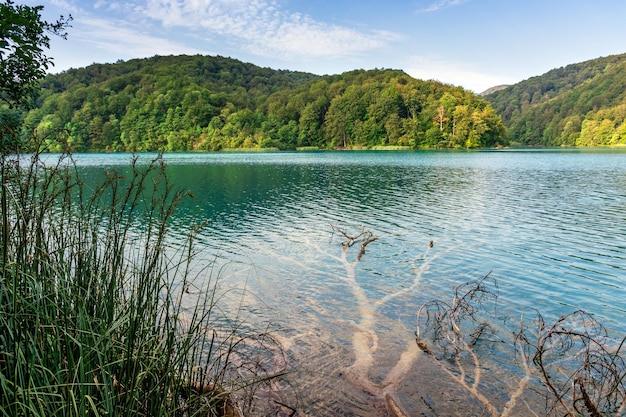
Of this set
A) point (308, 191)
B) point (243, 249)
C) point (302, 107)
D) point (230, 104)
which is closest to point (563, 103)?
point (302, 107)

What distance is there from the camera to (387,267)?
10688mm

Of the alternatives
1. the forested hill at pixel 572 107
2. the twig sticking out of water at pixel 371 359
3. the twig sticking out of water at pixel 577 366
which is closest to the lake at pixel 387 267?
the twig sticking out of water at pixel 371 359

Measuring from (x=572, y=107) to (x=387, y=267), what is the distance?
468 feet

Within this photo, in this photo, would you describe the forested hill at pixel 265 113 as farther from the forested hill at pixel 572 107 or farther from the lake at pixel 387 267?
the lake at pixel 387 267

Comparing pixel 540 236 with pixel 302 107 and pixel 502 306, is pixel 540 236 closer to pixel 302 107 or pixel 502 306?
pixel 502 306

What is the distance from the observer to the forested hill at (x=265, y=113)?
9300 cm

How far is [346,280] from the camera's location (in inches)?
380

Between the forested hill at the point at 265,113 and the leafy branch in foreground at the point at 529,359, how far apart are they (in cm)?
8889

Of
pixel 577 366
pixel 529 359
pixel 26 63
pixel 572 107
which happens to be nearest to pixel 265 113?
pixel 572 107

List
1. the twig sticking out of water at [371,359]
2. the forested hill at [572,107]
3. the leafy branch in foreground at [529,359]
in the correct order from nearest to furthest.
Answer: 1. the leafy branch in foreground at [529,359]
2. the twig sticking out of water at [371,359]
3. the forested hill at [572,107]

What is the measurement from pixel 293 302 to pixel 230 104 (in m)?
114

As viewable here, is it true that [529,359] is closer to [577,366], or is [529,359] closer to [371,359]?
[577,366]

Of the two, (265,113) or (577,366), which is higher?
(265,113)

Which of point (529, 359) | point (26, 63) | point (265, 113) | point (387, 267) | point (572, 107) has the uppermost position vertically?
point (572, 107)
